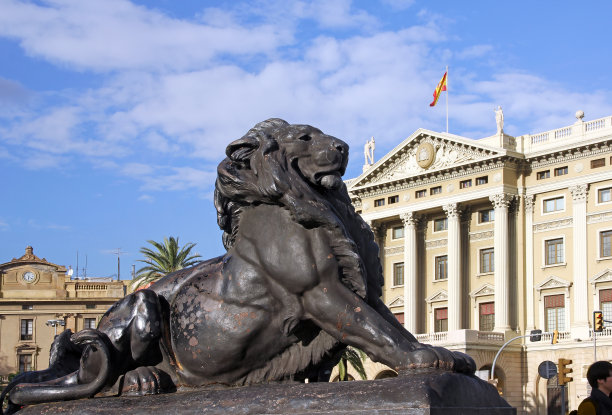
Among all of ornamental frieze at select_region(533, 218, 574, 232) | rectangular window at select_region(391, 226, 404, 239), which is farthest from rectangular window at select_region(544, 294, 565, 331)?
rectangular window at select_region(391, 226, 404, 239)

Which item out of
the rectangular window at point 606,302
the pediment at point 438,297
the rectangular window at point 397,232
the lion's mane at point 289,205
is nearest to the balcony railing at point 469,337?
the pediment at point 438,297

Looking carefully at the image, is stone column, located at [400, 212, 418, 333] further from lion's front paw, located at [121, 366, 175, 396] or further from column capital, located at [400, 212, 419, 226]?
lion's front paw, located at [121, 366, 175, 396]

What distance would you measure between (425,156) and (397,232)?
694 centimetres

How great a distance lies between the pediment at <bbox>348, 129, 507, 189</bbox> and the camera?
59.8 meters

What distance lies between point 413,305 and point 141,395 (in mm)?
59690

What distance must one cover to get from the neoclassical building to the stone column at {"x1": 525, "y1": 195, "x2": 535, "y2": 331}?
6cm

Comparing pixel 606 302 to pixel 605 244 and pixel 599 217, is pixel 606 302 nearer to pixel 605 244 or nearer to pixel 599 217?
pixel 605 244

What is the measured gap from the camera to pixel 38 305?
75750 mm

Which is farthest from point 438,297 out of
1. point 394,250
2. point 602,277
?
point 602,277

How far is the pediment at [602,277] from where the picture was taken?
53.7 meters

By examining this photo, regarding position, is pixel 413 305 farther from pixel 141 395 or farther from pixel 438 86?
pixel 141 395

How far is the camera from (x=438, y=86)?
205 feet

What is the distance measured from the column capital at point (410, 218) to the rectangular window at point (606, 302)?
557 inches

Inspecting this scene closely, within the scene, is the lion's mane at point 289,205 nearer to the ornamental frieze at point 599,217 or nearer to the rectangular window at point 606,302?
the rectangular window at point 606,302
